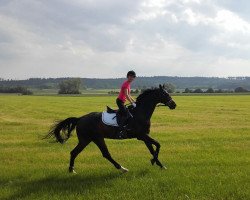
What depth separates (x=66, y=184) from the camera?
10.8m

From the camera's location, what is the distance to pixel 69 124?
13367mm

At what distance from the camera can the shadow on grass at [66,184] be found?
10.0m

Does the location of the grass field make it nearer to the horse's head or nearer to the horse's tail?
the horse's tail

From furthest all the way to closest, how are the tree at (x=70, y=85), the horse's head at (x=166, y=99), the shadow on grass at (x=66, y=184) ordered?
1. the tree at (x=70, y=85)
2. the horse's head at (x=166, y=99)
3. the shadow on grass at (x=66, y=184)

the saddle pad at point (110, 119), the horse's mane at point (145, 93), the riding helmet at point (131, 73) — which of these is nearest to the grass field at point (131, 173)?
the saddle pad at point (110, 119)

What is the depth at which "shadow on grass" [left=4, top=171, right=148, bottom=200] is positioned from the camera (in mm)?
10016

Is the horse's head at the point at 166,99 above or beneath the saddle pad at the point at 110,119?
above

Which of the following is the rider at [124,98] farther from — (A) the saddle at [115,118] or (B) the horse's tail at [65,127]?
(B) the horse's tail at [65,127]

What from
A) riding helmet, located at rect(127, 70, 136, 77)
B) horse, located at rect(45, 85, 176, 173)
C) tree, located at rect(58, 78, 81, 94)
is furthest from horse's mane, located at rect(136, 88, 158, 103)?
tree, located at rect(58, 78, 81, 94)

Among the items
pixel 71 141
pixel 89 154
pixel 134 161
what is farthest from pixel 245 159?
pixel 71 141

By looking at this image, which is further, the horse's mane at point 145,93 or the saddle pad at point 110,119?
the horse's mane at point 145,93

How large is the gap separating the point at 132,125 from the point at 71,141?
8582 mm

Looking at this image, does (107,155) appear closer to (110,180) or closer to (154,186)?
(110,180)

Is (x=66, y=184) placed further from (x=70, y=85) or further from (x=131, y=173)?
(x=70, y=85)
